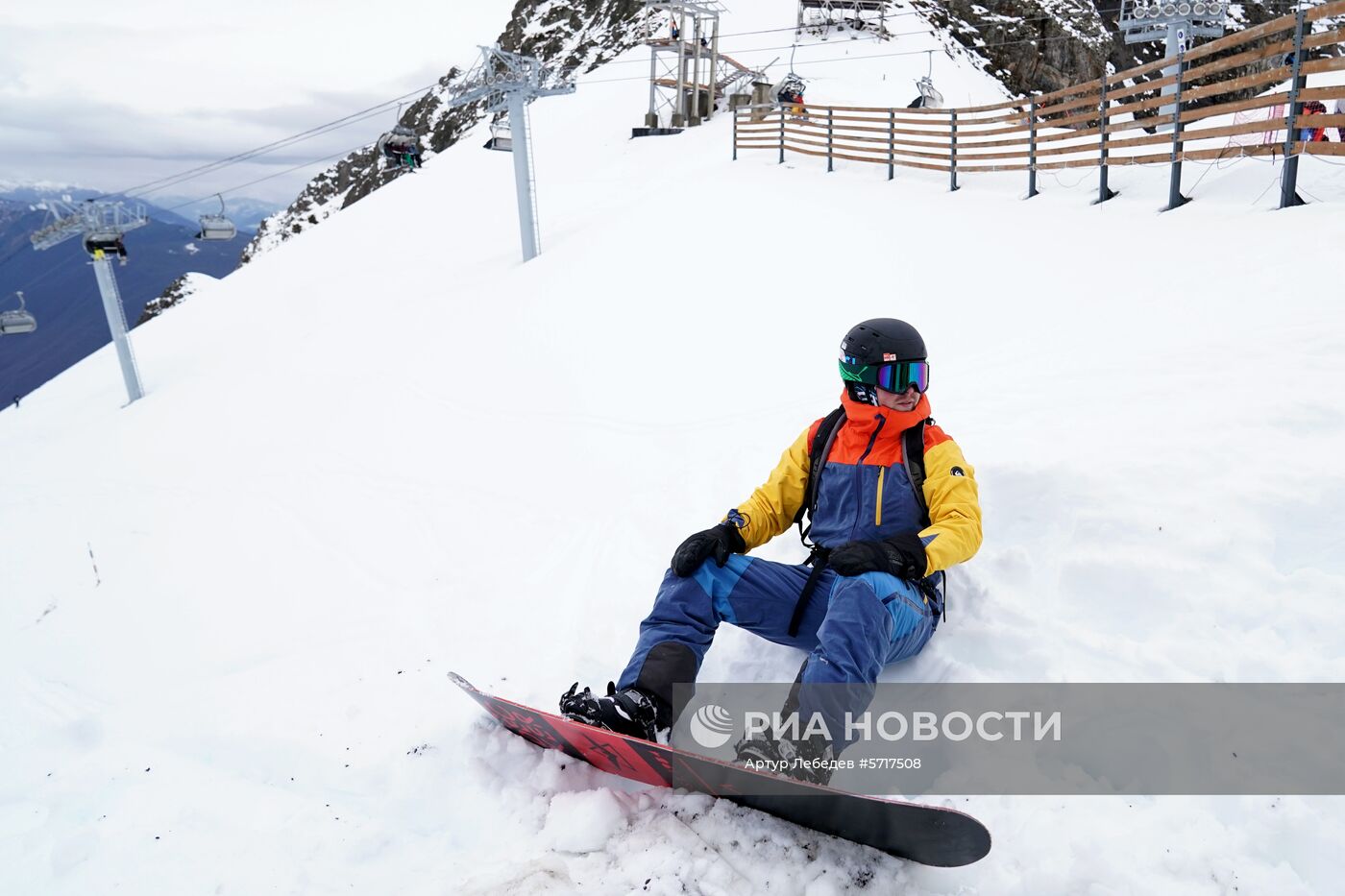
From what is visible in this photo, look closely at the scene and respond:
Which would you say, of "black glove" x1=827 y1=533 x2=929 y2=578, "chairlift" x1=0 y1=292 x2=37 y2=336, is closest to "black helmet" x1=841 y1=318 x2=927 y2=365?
"black glove" x1=827 y1=533 x2=929 y2=578

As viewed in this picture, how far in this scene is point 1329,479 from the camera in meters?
3.11

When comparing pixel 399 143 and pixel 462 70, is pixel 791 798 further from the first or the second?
pixel 462 70

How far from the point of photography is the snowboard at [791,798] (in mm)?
1998

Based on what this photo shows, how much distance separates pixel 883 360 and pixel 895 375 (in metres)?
0.08

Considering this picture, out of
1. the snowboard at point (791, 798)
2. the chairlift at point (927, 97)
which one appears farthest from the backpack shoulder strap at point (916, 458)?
the chairlift at point (927, 97)

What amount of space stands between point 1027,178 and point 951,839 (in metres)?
12.3

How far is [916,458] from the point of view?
298 cm

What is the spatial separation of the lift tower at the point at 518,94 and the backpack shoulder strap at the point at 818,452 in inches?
514

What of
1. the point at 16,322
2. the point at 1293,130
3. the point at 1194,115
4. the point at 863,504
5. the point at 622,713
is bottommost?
the point at 16,322

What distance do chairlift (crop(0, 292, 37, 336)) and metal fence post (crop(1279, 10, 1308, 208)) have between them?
2756 centimetres

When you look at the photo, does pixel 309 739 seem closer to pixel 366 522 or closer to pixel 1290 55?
pixel 366 522

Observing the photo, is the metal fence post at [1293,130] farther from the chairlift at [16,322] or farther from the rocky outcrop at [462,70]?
the rocky outcrop at [462,70]

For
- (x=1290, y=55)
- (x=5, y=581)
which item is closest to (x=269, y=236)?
(x=5, y=581)

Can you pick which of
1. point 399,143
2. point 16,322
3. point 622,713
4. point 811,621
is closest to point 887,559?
point 811,621
